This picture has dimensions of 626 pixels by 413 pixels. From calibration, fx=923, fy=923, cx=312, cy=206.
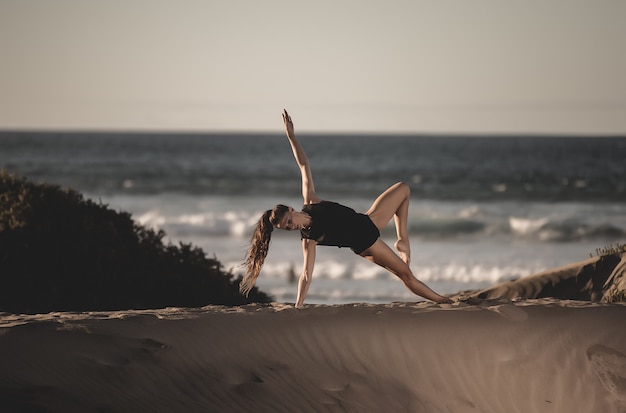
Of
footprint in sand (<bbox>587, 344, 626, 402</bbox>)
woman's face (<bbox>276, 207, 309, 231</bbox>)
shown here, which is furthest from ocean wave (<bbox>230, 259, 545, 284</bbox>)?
footprint in sand (<bbox>587, 344, 626, 402</bbox>)

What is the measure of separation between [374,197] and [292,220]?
122 ft

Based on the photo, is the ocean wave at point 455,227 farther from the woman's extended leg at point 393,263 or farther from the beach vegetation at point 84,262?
the woman's extended leg at point 393,263

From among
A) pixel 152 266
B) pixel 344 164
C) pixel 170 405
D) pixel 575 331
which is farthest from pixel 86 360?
pixel 344 164

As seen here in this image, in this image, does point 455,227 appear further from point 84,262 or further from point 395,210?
point 395,210

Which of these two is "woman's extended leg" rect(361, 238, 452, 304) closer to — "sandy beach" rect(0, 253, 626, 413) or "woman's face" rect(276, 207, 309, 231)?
"sandy beach" rect(0, 253, 626, 413)

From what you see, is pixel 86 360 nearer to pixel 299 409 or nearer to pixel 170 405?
pixel 170 405

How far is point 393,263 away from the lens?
8.82 metres

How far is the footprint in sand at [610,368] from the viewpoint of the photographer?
770 cm

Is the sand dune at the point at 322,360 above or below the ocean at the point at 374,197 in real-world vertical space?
above

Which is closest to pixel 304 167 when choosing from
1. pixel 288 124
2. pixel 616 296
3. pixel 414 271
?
pixel 288 124

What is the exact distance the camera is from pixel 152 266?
1331 centimetres

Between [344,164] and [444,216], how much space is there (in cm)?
3367

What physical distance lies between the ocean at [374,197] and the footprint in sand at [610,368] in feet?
30.4

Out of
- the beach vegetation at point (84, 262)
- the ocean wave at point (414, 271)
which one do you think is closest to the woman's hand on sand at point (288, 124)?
the beach vegetation at point (84, 262)
